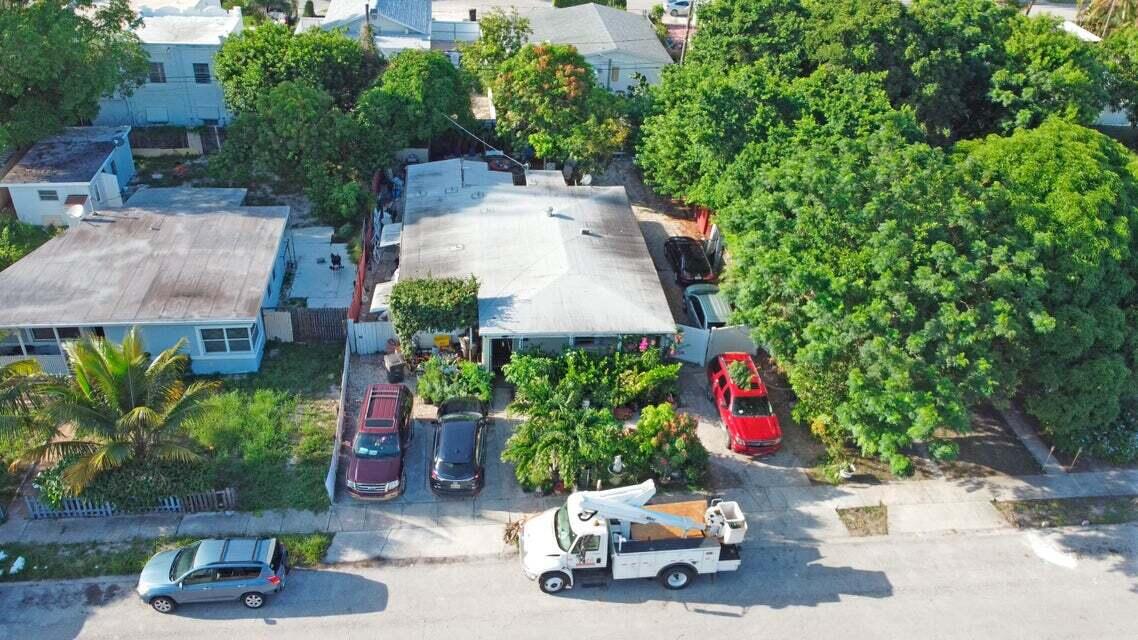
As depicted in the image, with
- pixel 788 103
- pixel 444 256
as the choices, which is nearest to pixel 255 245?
pixel 444 256

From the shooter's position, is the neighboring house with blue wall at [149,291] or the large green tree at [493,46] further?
the large green tree at [493,46]

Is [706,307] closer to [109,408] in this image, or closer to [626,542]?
[626,542]

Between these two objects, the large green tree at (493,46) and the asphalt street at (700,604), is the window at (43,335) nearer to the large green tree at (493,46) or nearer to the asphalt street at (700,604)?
the asphalt street at (700,604)

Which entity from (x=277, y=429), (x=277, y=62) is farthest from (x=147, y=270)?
Answer: (x=277, y=62)

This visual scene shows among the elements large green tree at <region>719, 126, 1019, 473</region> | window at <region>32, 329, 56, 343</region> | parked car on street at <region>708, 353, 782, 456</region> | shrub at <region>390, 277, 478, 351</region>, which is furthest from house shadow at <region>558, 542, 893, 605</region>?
window at <region>32, 329, 56, 343</region>

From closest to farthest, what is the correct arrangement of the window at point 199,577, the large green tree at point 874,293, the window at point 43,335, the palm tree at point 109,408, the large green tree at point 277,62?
the window at point 199,577, the palm tree at point 109,408, the large green tree at point 874,293, the window at point 43,335, the large green tree at point 277,62

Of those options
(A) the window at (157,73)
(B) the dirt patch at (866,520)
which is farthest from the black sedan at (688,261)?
(A) the window at (157,73)
